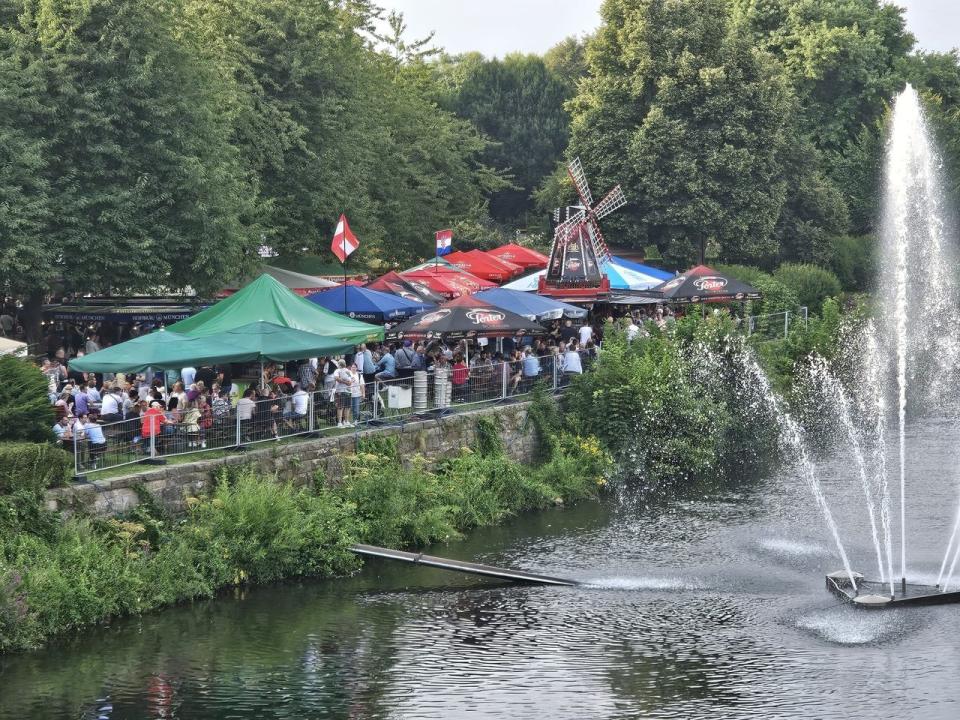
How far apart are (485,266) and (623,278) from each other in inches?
230

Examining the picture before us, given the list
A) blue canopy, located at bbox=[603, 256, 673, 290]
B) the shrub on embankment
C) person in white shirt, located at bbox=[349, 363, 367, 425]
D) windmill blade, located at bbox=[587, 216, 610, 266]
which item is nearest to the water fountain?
blue canopy, located at bbox=[603, 256, 673, 290]

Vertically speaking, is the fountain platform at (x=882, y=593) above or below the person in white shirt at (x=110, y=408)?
below

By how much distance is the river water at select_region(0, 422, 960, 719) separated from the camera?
66.4 feet

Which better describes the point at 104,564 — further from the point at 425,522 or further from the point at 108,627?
the point at 425,522

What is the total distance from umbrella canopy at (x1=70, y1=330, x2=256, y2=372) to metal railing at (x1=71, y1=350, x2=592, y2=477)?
937 millimetres

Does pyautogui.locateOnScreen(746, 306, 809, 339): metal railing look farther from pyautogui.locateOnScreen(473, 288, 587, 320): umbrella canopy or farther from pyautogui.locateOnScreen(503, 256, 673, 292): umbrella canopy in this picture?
pyautogui.locateOnScreen(473, 288, 587, 320): umbrella canopy

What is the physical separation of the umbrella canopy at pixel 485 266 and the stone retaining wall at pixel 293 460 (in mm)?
17722

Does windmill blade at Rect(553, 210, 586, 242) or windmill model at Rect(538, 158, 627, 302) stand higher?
windmill blade at Rect(553, 210, 586, 242)

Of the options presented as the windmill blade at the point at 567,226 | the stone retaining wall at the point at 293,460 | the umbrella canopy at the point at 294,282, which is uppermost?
the windmill blade at the point at 567,226

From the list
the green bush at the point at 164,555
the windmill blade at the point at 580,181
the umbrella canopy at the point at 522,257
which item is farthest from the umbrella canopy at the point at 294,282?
the green bush at the point at 164,555

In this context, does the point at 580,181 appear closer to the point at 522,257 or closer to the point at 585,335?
the point at 522,257

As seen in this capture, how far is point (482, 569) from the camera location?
26516 millimetres

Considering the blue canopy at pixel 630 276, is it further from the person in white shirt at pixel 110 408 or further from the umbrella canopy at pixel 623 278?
the person in white shirt at pixel 110 408

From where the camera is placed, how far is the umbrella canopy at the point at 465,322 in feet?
113
